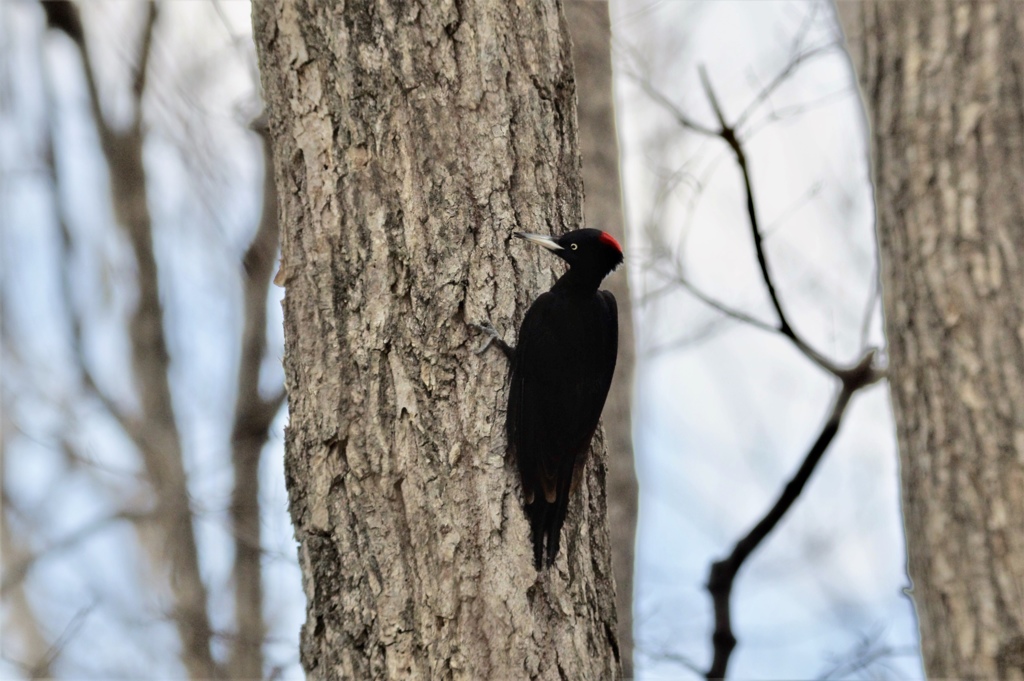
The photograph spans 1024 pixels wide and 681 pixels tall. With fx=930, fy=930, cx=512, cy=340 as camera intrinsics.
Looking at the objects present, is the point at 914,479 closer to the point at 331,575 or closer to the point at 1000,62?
the point at 1000,62

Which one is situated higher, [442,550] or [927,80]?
[927,80]

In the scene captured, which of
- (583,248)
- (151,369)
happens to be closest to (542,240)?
(583,248)

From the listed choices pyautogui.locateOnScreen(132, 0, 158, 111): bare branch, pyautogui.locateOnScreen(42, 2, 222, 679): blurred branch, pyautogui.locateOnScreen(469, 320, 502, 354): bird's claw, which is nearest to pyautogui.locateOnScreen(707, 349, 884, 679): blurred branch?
pyautogui.locateOnScreen(469, 320, 502, 354): bird's claw

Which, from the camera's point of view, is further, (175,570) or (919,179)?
(175,570)

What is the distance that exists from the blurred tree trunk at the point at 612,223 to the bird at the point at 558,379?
1696 millimetres

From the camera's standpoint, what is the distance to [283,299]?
2436 mm

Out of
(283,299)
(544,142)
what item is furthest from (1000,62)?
(283,299)

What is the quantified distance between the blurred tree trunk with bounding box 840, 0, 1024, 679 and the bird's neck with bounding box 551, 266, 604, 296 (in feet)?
6.10

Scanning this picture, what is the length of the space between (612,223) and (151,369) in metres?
2.91

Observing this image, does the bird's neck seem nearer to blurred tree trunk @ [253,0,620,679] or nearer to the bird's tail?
blurred tree trunk @ [253,0,620,679]

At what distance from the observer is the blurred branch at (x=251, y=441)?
4395 mm

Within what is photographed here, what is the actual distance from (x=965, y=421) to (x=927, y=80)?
4.73 feet

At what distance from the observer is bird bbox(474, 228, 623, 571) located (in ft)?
7.33

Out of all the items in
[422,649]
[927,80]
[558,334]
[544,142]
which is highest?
[927,80]
